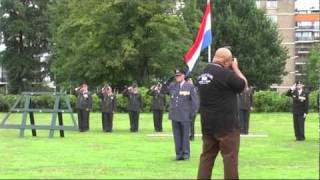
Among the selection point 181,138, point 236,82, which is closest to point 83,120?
point 181,138

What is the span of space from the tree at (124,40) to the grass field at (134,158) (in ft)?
112

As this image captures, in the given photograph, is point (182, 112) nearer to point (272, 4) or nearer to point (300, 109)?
point (300, 109)

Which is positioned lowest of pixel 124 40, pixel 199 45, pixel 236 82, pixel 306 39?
pixel 236 82

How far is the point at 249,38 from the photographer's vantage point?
192ft

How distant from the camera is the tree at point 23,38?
67625 millimetres

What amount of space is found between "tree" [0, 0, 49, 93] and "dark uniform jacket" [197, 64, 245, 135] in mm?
59284

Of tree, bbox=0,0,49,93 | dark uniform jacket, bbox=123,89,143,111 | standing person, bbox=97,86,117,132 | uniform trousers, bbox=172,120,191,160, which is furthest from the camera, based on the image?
tree, bbox=0,0,49,93

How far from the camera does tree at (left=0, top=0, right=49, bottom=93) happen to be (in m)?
67.6

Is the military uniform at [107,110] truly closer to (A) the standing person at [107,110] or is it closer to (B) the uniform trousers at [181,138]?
(A) the standing person at [107,110]

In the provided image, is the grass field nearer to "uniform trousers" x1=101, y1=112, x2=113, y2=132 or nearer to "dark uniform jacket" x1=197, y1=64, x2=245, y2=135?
"dark uniform jacket" x1=197, y1=64, x2=245, y2=135

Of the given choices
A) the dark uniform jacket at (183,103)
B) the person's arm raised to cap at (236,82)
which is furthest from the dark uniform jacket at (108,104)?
the person's arm raised to cap at (236,82)

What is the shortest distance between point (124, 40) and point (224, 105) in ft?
150

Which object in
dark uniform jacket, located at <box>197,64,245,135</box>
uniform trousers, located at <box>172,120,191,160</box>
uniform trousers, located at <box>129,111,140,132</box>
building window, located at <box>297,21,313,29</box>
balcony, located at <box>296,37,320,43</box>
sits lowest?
uniform trousers, located at <box>129,111,140,132</box>

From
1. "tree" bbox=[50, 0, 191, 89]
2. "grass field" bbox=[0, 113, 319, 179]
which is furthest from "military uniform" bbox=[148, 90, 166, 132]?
"tree" bbox=[50, 0, 191, 89]
